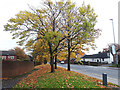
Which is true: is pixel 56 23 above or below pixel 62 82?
above

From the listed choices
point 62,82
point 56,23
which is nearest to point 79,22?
point 56,23

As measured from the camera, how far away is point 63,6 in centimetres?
1390

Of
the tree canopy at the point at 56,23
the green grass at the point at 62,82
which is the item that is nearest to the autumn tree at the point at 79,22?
the tree canopy at the point at 56,23

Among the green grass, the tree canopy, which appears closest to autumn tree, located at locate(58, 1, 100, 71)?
the tree canopy

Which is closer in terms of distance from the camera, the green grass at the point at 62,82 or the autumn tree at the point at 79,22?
the green grass at the point at 62,82

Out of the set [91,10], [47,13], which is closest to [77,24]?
[91,10]

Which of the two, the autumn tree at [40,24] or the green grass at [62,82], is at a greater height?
the autumn tree at [40,24]

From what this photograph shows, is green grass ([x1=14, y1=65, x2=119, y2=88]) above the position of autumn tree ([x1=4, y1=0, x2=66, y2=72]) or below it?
below

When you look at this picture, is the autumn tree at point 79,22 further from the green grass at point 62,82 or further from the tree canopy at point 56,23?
the green grass at point 62,82

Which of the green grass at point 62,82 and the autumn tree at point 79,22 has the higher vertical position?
the autumn tree at point 79,22

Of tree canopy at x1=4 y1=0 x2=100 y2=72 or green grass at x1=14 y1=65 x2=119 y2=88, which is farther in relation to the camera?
tree canopy at x1=4 y1=0 x2=100 y2=72

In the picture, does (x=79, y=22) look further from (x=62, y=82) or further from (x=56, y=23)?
(x=62, y=82)

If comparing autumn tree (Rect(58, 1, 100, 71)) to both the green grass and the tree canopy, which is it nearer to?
the tree canopy

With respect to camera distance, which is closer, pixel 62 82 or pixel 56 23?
pixel 62 82
